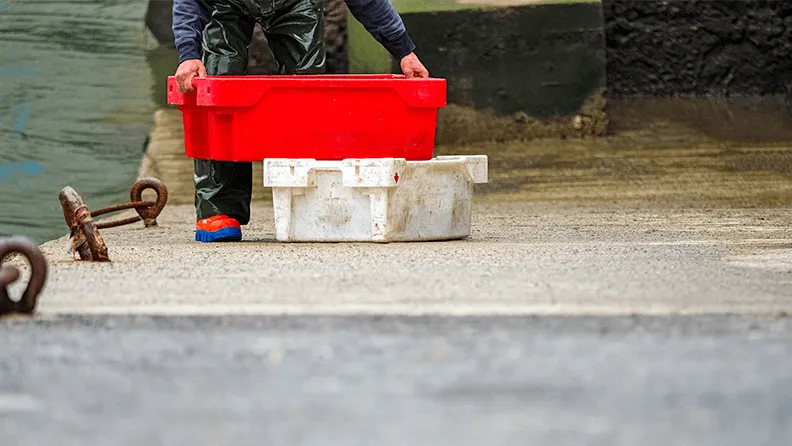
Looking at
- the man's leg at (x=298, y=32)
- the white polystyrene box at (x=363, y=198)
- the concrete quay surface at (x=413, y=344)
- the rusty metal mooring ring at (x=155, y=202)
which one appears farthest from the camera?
the rusty metal mooring ring at (x=155, y=202)

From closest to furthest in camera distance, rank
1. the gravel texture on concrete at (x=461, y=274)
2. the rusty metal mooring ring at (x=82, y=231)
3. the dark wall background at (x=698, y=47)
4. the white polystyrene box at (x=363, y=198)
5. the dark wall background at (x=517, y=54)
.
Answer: the gravel texture on concrete at (x=461, y=274), the rusty metal mooring ring at (x=82, y=231), the white polystyrene box at (x=363, y=198), the dark wall background at (x=517, y=54), the dark wall background at (x=698, y=47)

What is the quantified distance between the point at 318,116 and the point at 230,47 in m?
0.59

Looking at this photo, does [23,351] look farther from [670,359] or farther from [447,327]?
[670,359]

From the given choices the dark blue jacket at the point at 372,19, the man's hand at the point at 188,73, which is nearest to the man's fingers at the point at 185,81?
the man's hand at the point at 188,73

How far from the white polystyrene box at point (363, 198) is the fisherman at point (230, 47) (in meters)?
0.37

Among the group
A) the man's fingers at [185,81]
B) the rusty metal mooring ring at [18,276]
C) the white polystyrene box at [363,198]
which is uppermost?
the man's fingers at [185,81]

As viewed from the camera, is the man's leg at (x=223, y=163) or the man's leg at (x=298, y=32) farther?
the man's leg at (x=298, y=32)

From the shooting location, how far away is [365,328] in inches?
139

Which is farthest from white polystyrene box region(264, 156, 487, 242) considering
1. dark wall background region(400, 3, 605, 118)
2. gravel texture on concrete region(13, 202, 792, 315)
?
dark wall background region(400, 3, 605, 118)

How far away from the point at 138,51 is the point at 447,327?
649 cm

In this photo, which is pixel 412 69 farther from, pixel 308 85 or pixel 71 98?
pixel 71 98

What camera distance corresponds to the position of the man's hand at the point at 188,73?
5.95m

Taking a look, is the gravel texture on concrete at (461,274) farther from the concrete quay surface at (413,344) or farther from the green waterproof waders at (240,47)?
the green waterproof waders at (240,47)

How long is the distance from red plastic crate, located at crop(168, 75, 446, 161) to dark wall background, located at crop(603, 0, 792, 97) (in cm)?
394
